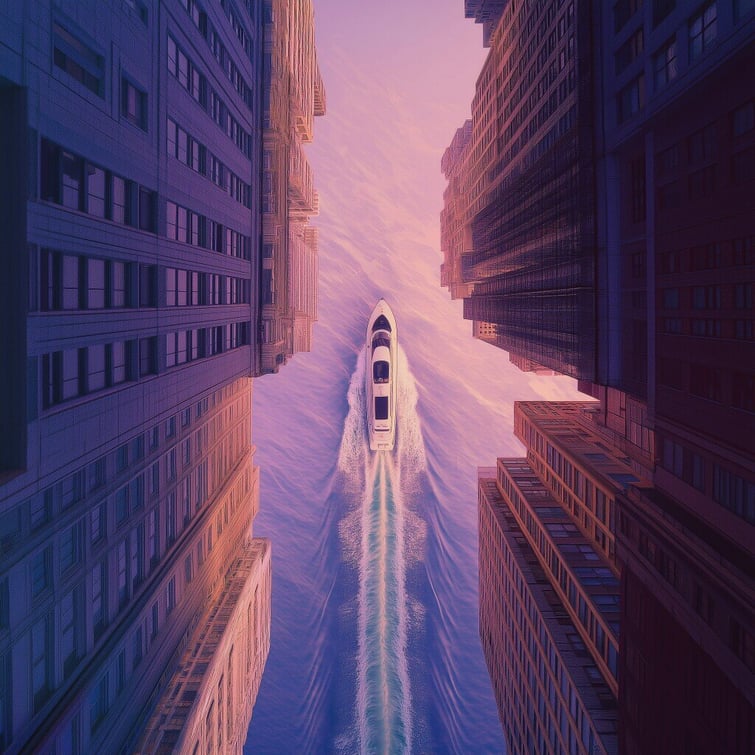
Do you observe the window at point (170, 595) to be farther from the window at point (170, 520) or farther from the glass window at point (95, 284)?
the glass window at point (95, 284)

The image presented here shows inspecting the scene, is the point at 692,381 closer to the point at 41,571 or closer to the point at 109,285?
the point at 109,285

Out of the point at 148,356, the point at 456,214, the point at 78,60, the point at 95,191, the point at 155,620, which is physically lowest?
the point at 155,620

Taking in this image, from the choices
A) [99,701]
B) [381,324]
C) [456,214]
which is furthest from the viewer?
[456,214]

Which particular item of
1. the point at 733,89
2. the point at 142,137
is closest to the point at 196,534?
the point at 142,137

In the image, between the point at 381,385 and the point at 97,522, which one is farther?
the point at 381,385

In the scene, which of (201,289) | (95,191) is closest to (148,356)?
(201,289)

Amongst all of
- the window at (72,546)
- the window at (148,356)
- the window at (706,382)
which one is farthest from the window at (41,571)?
the window at (706,382)

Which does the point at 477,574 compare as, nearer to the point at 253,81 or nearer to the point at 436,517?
the point at 436,517
